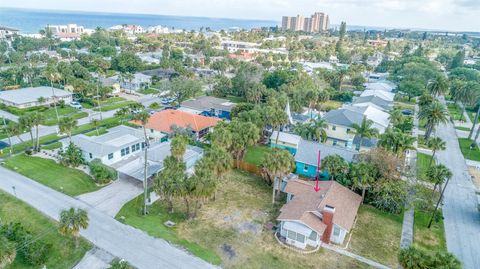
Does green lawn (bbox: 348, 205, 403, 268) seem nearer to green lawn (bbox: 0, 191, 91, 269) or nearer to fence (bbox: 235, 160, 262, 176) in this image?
fence (bbox: 235, 160, 262, 176)

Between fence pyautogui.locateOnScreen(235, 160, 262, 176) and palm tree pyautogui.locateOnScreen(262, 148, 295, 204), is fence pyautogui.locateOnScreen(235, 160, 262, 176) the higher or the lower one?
the lower one

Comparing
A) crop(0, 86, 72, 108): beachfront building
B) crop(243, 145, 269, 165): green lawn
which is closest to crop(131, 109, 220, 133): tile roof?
crop(243, 145, 269, 165): green lawn

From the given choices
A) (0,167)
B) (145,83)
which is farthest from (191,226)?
(145,83)

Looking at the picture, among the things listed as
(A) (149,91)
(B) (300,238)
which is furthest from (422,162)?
(A) (149,91)

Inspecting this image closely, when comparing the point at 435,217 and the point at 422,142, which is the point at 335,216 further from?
the point at 422,142

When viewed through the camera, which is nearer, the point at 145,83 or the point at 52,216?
the point at 52,216

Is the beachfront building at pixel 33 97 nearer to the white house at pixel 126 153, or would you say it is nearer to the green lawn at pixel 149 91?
the green lawn at pixel 149 91

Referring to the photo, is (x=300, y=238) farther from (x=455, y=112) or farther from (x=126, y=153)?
(x=455, y=112)

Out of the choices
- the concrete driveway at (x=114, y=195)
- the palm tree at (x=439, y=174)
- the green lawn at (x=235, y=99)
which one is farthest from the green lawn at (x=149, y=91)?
the palm tree at (x=439, y=174)
